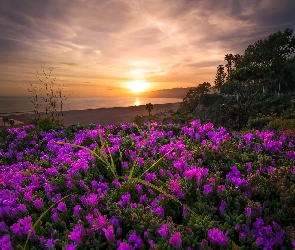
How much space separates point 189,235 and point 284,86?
67619 mm

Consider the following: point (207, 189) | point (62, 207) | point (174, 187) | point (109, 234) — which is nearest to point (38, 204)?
point (62, 207)

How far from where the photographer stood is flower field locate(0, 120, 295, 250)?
2248mm

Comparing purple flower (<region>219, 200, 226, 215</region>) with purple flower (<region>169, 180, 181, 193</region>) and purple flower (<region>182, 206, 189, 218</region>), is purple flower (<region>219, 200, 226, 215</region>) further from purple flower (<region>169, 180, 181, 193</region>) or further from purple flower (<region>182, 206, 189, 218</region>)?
purple flower (<region>169, 180, 181, 193</region>)

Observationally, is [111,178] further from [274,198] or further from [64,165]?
[274,198]

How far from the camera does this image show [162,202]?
2750mm

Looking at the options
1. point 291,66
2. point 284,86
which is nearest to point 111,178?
point 291,66

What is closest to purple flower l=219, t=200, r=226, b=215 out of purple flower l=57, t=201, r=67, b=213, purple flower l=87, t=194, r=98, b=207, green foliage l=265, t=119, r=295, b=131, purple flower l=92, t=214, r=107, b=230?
purple flower l=92, t=214, r=107, b=230

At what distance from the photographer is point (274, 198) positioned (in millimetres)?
2828

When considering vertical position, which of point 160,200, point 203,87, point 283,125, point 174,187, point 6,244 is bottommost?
point 6,244

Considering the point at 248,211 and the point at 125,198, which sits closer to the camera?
the point at 248,211

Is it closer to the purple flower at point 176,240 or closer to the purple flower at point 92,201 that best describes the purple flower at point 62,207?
the purple flower at point 92,201

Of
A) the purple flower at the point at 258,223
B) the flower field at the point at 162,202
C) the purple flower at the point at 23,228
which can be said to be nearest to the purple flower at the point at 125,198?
the flower field at the point at 162,202

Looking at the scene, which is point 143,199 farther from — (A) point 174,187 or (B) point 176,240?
(B) point 176,240

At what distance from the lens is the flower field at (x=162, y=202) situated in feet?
7.38
